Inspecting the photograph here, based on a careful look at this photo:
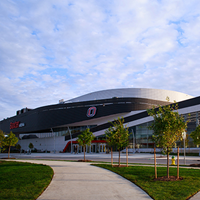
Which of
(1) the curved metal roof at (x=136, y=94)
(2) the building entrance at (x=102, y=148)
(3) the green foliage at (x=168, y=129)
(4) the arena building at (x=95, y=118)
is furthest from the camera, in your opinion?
(1) the curved metal roof at (x=136, y=94)

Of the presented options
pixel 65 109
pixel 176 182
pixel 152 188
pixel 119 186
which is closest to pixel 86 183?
pixel 119 186

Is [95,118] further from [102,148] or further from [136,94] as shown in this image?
[136,94]

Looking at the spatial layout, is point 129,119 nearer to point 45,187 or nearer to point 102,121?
point 102,121

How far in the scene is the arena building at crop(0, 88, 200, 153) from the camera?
5628 cm

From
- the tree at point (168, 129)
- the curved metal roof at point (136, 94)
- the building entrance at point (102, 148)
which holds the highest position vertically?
the curved metal roof at point (136, 94)

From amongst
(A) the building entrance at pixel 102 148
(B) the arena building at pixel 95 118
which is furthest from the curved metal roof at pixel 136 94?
(A) the building entrance at pixel 102 148

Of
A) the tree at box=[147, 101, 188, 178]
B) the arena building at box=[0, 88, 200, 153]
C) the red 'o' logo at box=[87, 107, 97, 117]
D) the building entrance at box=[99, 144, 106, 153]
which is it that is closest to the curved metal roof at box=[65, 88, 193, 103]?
the arena building at box=[0, 88, 200, 153]

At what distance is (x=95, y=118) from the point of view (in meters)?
65.9

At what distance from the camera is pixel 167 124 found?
1178cm

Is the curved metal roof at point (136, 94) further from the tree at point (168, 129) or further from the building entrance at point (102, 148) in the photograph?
the tree at point (168, 129)

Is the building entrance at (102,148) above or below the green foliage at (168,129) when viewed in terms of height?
below

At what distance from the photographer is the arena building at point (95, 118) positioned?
2216 inches

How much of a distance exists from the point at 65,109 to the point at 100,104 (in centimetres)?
1202

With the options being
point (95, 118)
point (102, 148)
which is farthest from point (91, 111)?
point (102, 148)
